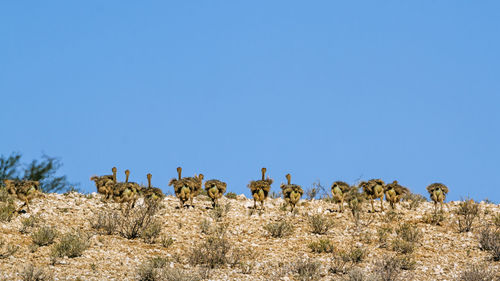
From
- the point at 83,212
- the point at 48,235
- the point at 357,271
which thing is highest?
the point at 83,212

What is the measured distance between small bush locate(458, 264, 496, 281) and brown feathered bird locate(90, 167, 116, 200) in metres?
12.3

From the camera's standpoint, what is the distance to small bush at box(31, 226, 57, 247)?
1897 centimetres

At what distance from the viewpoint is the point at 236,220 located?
22.5m

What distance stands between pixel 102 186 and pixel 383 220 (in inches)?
384

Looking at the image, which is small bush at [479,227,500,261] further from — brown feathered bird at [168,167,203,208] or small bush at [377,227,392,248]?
brown feathered bird at [168,167,203,208]

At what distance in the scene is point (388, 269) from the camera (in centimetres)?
1758

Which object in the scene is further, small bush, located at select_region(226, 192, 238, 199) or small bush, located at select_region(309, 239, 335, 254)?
small bush, located at select_region(226, 192, 238, 199)

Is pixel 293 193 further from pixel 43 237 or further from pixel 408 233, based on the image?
pixel 43 237

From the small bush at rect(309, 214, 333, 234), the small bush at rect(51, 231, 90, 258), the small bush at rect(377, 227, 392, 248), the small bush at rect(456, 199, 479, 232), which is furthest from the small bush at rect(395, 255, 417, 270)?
the small bush at rect(51, 231, 90, 258)

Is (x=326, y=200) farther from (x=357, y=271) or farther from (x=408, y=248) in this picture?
(x=357, y=271)

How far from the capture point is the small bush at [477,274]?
57.0 feet

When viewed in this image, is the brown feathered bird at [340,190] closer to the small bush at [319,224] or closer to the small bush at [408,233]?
the small bush at [319,224]

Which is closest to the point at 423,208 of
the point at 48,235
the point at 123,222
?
the point at 123,222

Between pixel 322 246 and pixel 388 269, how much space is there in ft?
8.13
